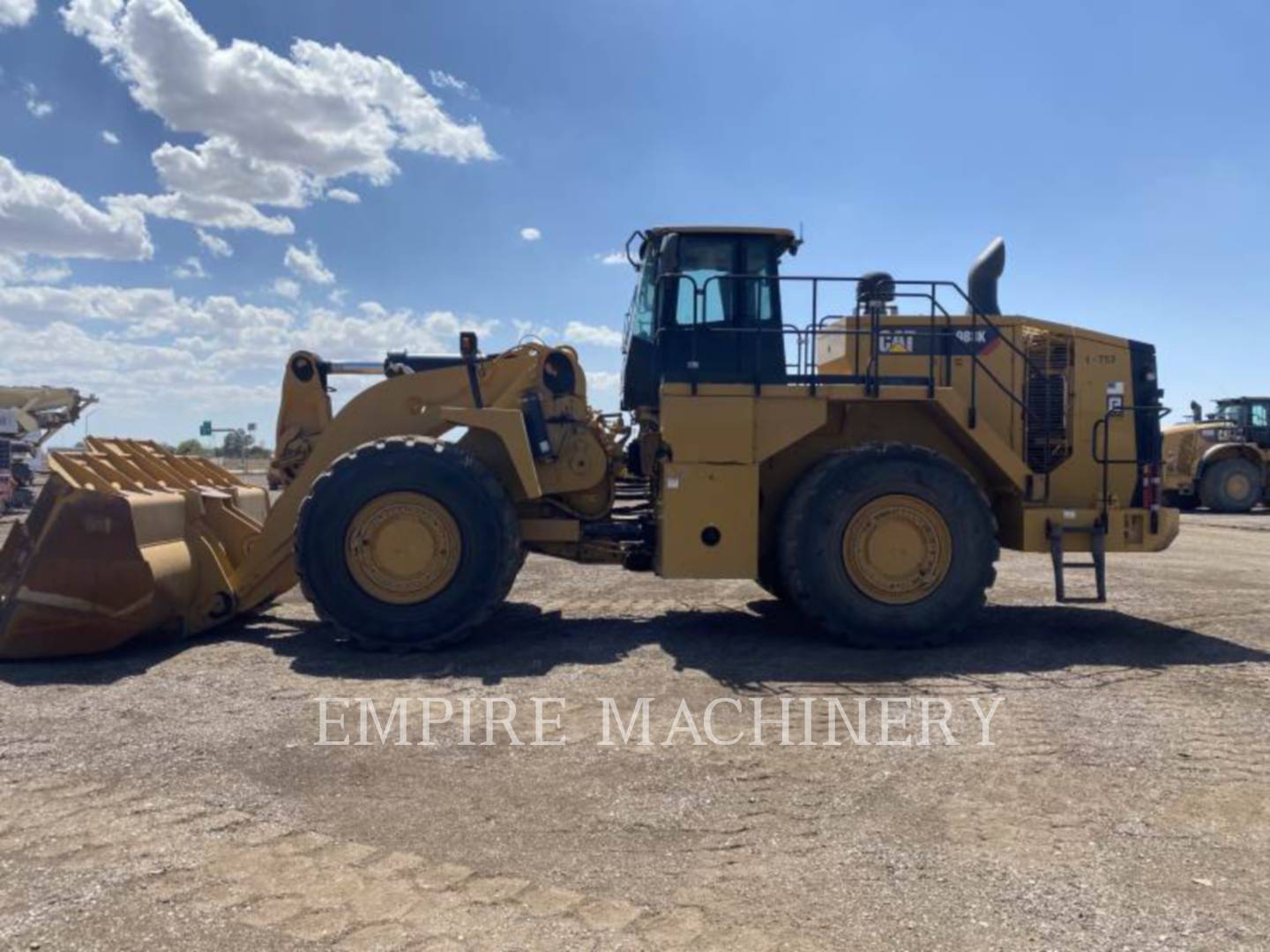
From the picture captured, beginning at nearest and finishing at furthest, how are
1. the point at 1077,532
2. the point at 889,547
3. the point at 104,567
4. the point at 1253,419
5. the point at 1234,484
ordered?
the point at 104,567, the point at 889,547, the point at 1077,532, the point at 1234,484, the point at 1253,419

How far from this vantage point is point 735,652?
23.7 feet

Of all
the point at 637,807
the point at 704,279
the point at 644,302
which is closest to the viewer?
the point at 637,807

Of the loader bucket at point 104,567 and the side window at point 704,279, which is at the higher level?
the side window at point 704,279

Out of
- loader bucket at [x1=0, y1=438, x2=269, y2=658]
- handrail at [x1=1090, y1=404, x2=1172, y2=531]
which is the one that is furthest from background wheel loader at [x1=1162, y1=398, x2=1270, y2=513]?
loader bucket at [x1=0, y1=438, x2=269, y2=658]

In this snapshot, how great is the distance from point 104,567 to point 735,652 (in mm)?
4510

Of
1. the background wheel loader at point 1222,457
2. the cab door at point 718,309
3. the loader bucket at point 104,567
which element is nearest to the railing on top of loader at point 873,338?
the cab door at point 718,309

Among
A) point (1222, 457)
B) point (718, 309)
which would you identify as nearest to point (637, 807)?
point (718, 309)

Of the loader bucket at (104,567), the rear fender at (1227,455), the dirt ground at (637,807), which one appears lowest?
the dirt ground at (637,807)

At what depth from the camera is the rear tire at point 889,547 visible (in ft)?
24.0

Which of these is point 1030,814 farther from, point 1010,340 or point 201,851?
point 1010,340

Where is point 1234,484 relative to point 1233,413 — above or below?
below

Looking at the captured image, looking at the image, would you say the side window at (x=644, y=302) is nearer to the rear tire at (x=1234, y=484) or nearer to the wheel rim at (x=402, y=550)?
the wheel rim at (x=402, y=550)

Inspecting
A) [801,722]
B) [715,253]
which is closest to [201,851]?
[801,722]

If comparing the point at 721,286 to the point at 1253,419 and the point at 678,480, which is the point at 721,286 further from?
the point at 1253,419
